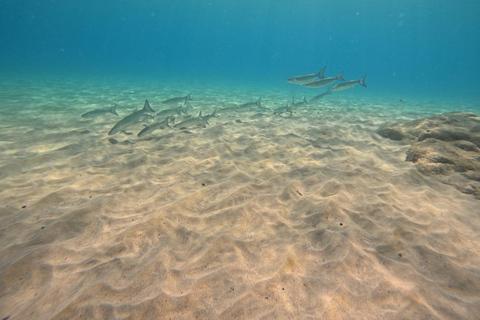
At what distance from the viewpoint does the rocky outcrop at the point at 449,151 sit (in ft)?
14.2

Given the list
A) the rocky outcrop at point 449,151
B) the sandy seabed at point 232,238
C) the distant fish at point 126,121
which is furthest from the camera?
the distant fish at point 126,121

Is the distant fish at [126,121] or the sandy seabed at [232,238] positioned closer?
the sandy seabed at [232,238]

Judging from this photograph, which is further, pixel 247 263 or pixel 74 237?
pixel 74 237

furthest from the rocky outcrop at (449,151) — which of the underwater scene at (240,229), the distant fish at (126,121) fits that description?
the distant fish at (126,121)

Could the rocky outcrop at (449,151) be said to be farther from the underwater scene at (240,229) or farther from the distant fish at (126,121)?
the distant fish at (126,121)

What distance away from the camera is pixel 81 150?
19.8 feet

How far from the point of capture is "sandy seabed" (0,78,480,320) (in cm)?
208

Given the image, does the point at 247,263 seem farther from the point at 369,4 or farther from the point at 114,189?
the point at 369,4

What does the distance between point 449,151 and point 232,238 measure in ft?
18.3

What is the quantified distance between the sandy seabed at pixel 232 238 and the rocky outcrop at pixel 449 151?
0.32 meters

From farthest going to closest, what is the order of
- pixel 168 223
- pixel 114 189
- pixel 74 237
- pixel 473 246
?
1. pixel 114 189
2. pixel 168 223
3. pixel 74 237
4. pixel 473 246

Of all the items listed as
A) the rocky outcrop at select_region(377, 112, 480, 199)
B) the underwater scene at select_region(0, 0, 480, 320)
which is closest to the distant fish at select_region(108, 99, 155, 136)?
the underwater scene at select_region(0, 0, 480, 320)

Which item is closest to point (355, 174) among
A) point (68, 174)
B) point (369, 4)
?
point (68, 174)

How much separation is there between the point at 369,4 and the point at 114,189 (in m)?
90.8
